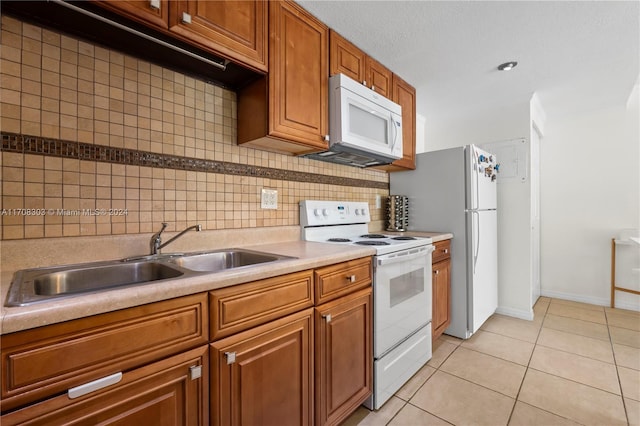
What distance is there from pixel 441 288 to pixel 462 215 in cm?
63

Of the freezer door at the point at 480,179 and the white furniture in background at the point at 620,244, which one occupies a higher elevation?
the freezer door at the point at 480,179

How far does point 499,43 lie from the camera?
6.25 ft

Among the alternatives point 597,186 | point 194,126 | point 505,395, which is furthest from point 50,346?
point 597,186

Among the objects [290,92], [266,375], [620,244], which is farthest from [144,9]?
[620,244]

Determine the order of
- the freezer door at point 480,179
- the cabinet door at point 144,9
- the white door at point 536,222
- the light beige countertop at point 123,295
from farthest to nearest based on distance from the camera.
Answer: the white door at point 536,222 → the freezer door at point 480,179 → the cabinet door at point 144,9 → the light beige countertop at point 123,295

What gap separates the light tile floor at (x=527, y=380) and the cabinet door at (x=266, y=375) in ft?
1.84

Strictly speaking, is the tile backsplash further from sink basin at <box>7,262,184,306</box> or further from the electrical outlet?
sink basin at <box>7,262,184,306</box>

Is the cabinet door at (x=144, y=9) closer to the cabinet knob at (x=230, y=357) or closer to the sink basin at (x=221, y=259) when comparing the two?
the sink basin at (x=221, y=259)

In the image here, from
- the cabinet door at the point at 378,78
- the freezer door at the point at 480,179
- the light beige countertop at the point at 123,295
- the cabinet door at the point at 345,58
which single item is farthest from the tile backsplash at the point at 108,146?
the freezer door at the point at 480,179

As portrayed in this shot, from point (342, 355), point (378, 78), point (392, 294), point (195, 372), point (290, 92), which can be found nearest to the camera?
point (195, 372)

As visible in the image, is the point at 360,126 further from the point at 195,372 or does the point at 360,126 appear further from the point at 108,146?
the point at 195,372

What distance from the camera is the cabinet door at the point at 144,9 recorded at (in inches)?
37.9

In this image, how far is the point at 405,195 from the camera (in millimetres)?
2727

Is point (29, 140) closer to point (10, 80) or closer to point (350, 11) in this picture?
point (10, 80)
